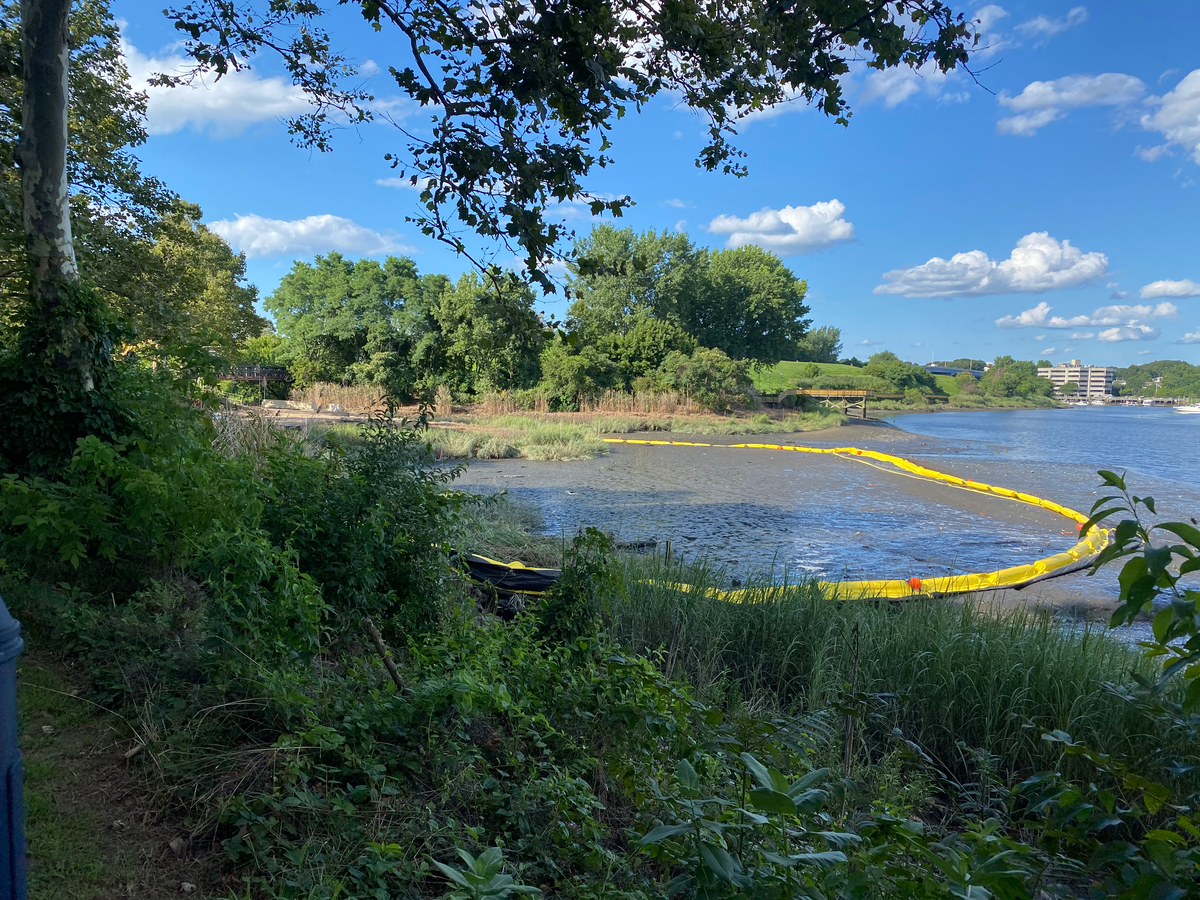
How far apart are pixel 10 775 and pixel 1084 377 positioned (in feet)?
510

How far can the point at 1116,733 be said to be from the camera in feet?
12.0

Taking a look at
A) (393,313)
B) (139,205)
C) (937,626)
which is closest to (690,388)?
(393,313)

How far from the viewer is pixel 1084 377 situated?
127625 millimetres

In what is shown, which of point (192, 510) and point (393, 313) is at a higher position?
point (393, 313)

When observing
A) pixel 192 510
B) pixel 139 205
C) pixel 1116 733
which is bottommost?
pixel 1116 733

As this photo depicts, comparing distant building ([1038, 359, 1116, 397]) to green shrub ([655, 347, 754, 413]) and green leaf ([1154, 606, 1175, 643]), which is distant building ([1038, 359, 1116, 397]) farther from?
green leaf ([1154, 606, 1175, 643])

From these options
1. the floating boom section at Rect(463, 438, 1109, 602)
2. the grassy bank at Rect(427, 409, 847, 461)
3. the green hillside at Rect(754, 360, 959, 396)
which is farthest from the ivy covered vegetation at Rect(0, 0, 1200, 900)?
the green hillside at Rect(754, 360, 959, 396)

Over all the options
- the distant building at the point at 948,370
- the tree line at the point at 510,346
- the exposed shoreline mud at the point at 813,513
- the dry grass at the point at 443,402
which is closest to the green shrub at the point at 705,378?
the tree line at the point at 510,346

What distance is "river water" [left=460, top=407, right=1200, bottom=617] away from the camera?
27.4 feet

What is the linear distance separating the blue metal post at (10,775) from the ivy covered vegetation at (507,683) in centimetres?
63

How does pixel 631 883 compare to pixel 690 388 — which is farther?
pixel 690 388

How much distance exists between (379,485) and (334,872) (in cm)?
230

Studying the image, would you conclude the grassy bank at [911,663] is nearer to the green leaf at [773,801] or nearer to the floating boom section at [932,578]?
the floating boom section at [932,578]

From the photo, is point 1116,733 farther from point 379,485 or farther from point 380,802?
point 379,485
